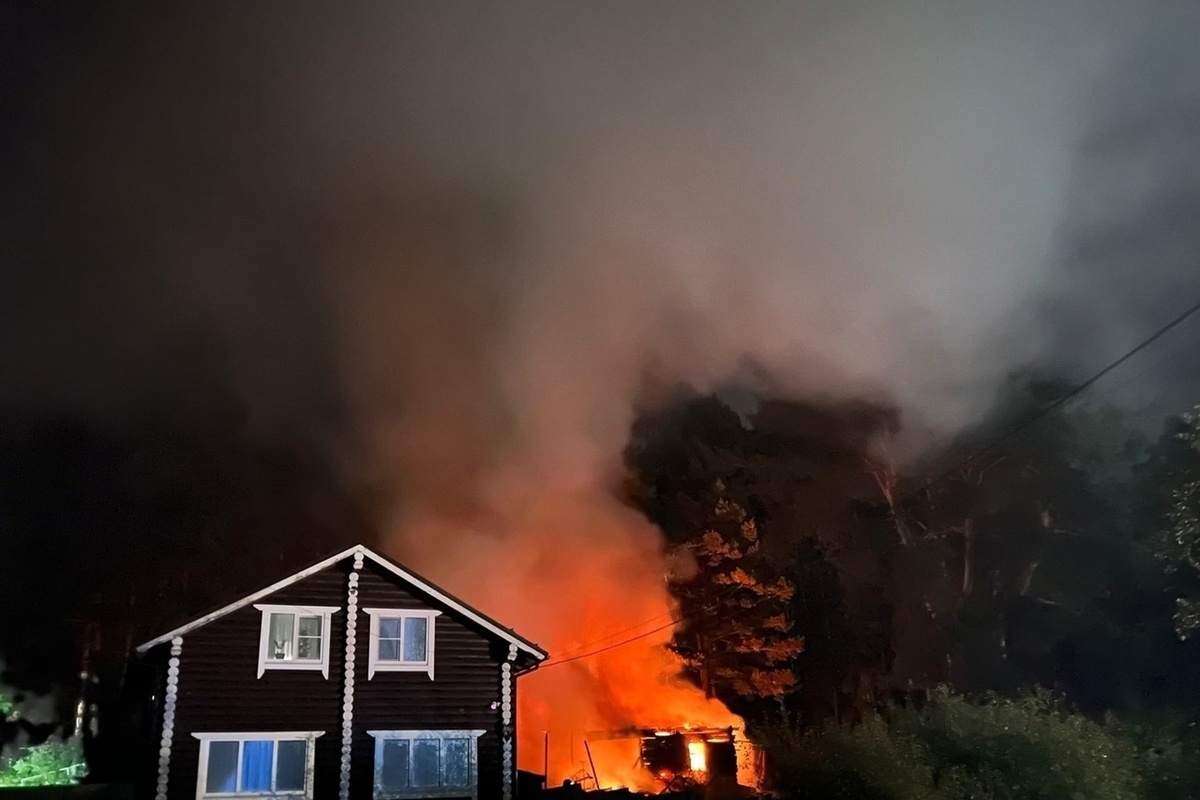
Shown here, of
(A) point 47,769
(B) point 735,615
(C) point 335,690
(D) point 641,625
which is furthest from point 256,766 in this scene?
(B) point 735,615

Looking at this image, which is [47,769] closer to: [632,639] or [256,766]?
[256,766]

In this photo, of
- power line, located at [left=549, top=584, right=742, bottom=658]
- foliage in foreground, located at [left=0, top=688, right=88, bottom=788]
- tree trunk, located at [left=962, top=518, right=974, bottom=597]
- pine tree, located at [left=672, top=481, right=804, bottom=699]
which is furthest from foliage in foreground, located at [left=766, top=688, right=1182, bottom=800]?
foliage in foreground, located at [left=0, top=688, right=88, bottom=788]

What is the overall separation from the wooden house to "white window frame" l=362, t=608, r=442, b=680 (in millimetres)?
35

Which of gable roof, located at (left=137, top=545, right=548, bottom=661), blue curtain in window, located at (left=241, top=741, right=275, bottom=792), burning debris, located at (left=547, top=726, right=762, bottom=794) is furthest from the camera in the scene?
burning debris, located at (left=547, top=726, right=762, bottom=794)

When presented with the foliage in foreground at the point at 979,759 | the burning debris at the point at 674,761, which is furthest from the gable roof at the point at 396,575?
the burning debris at the point at 674,761

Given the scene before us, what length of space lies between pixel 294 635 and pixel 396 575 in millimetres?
2809

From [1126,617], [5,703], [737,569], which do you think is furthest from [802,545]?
[5,703]

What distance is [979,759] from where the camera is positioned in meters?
18.9

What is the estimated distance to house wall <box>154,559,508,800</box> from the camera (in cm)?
2084

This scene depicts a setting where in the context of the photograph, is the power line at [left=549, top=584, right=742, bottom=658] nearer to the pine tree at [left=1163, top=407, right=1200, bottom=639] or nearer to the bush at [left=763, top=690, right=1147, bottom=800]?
the pine tree at [left=1163, top=407, right=1200, bottom=639]

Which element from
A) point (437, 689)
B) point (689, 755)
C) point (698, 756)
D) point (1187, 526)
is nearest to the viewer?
point (437, 689)

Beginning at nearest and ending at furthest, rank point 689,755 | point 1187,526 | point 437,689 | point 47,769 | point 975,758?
point 975,758 → point 437,689 → point 1187,526 → point 689,755 → point 47,769

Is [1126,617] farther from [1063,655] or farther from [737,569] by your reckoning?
[737,569]

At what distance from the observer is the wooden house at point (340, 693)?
2064 cm
